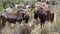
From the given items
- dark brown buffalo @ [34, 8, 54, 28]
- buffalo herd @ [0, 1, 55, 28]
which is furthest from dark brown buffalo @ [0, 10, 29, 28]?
dark brown buffalo @ [34, 8, 54, 28]

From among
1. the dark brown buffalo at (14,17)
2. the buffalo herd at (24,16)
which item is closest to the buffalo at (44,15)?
the buffalo herd at (24,16)

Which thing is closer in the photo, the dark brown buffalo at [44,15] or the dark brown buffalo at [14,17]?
the dark brown buffalo at [14,17]

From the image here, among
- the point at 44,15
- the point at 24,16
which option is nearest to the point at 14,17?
the point at 24,16

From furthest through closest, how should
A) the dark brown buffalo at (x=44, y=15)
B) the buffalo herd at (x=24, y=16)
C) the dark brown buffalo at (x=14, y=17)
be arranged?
the dark brown buffalo at (x=44, y=15) → the buffalo herd at (x=24, y=16) → the dark brown buffalo at (x=14, y=17)

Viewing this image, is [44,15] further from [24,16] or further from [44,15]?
[24,16]

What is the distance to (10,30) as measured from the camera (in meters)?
6.75

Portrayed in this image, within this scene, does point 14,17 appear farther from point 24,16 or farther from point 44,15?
point 44,15

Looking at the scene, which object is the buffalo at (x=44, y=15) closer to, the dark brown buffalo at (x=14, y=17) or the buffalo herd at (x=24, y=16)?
the buffalo herd at (x=24, y=16)

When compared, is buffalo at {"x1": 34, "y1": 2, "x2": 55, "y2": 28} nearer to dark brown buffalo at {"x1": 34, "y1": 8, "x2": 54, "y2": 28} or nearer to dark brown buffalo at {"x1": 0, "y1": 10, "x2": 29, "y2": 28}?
dark brown buffalo at {"x1": 34, "y1": 8, "x2": 54, "y2": 28}

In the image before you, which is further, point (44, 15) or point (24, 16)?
point (44, 15)

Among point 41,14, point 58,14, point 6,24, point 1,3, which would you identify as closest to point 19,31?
point 6,24

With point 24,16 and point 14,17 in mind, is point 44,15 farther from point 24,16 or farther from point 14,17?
point 14,17

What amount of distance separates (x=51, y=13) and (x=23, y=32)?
4.52ft

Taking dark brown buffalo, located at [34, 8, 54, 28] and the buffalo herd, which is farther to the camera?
dark brown buffalo, located at [34, 8, 54, 28]
